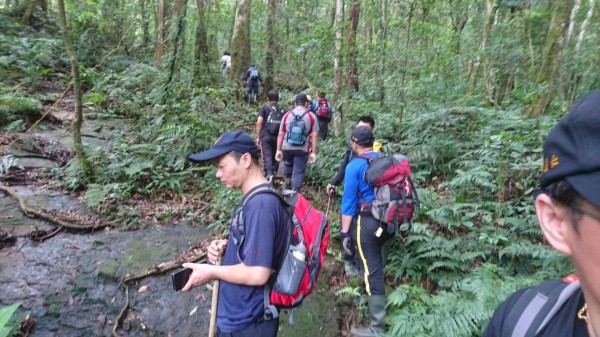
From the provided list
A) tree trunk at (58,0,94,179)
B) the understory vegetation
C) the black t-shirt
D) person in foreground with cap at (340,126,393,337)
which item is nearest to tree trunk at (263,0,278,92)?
the understory vegetation

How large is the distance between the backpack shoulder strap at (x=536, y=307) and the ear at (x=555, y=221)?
0.23 meters

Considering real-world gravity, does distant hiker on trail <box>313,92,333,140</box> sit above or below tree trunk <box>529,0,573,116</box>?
below

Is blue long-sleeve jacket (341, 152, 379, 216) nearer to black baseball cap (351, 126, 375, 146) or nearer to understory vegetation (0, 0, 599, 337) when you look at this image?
black baseball cap (351, 126, 375, 146)

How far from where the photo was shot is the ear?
3.12ft

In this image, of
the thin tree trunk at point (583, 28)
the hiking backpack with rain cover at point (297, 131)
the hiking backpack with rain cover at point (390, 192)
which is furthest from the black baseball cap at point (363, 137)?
the thin tree trunk at point (583, 28)

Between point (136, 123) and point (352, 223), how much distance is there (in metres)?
8.81

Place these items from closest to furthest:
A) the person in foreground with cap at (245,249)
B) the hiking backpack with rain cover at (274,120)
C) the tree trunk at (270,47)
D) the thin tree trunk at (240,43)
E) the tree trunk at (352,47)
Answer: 1. the person in foreground with cap at (245,249)
2. the hiking backpack with rain cover at (274,120)
3. the tree trunk at (352,47)
4. the thin tree trunk at (240,43)
5. the tree trunk at (270,47)

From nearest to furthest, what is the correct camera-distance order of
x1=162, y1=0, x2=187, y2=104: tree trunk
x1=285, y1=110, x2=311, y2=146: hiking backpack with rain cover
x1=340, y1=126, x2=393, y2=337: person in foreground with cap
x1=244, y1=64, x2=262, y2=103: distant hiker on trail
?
x1=340, y1=126, x2=393, y2=337: person in foreground with cap → x1=285, y1=110, x2=311, y2=146: hiking backpack with rain cover → x1=162, y1=0, x2=187, y2=104: tree trunk → x1=244, y1=64, x2=262, y2=103: distant hiker on trail

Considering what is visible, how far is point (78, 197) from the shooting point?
7.25m

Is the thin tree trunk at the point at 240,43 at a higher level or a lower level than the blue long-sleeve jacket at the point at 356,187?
higher

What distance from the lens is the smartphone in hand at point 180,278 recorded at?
223 centimetres

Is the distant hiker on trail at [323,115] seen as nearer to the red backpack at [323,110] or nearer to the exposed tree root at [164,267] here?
the red backpack at [323,110]

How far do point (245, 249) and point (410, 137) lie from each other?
279 inches

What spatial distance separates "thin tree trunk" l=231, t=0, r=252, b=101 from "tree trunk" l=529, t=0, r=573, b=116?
9.45 metres
